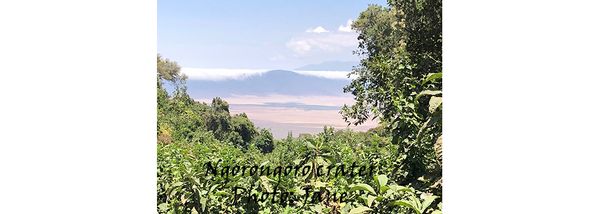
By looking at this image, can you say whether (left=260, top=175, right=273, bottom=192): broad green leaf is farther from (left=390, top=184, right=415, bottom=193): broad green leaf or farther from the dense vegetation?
(left=390, top=184, right=415, bottom=193): broad green leaf

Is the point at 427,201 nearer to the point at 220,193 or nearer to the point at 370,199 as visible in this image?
the point at 370,199

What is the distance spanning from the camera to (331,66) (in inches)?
108

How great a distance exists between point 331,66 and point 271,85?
275 mm

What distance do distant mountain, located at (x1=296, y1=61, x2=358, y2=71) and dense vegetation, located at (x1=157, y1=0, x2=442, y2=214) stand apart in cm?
4

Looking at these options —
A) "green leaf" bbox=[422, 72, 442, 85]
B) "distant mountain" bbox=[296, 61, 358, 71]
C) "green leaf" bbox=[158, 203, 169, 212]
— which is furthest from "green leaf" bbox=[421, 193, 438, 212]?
"green leaf" bbox=[158, 203, 169, 212]

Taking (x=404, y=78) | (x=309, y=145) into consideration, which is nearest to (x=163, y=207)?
(x=309, y=145)

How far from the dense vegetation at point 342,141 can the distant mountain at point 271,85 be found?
0.05 meters

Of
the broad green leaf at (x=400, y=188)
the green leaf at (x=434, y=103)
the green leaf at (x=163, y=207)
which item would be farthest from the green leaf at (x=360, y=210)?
the green leaf at (x=163, y=207)
